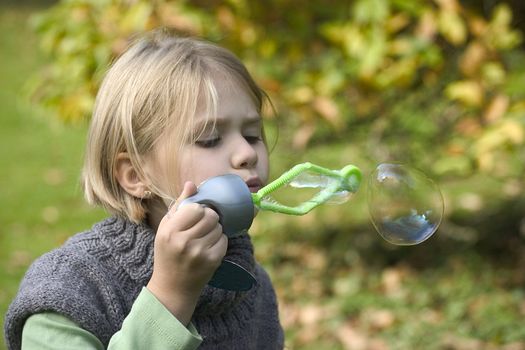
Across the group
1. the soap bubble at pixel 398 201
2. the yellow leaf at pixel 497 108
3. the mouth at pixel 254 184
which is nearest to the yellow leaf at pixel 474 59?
the yellow leaf at pixel 497 108

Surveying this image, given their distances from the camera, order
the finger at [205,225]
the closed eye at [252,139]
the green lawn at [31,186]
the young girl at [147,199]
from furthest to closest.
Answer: the green lawn at [31,186] → the closed eye at [252,139] → the young girl at [147,199] → the finger at [205,225]

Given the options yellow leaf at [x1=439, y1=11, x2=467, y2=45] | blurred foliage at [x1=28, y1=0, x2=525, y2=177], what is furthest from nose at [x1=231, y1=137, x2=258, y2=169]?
yellow leaf at [x1=439, y1=11, x2=467, y2=45]

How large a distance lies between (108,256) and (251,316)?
1.30 ft

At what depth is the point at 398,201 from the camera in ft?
7.22

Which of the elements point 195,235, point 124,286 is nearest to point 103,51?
point 124,286

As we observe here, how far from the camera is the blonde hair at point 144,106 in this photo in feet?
5.79

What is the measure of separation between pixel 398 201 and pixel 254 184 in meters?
0.60

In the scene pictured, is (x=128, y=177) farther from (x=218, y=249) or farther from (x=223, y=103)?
(x=218, y=249)

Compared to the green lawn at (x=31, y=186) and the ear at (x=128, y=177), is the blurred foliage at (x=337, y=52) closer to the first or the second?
Result: the green lawn at (x=31, y=186)

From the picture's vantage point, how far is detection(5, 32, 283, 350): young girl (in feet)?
5.15

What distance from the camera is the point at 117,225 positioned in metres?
1.86

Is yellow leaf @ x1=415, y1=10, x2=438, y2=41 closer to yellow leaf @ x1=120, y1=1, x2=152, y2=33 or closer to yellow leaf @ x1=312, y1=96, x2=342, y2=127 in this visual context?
yellow leaf @ x1=312, y1=96, x2=342, y2=127

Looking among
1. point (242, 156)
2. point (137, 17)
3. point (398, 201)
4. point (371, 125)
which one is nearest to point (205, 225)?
point (242, 156)

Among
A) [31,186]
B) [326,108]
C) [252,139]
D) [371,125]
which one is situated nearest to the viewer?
[252,139]
